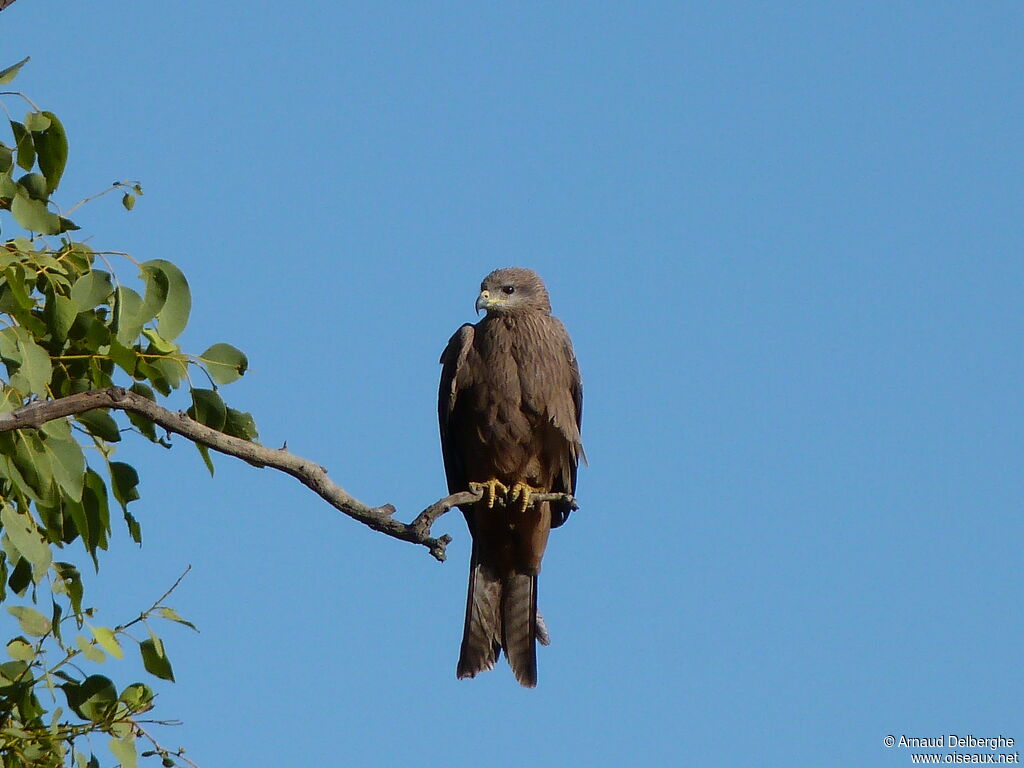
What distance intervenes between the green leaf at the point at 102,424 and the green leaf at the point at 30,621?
16.6 inches

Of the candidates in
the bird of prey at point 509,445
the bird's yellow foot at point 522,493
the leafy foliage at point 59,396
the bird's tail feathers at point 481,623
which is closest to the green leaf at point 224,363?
the leafy foliage at point 59,396

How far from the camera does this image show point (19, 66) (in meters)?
2.94

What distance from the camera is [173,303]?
2.83 metres

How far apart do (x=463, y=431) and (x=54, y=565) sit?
119 inches

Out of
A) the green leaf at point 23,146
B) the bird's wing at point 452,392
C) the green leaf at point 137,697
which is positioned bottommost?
the green leaf at point 137,697

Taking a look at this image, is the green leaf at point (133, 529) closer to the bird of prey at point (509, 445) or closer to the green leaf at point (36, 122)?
the green leaf at point (36, 122)

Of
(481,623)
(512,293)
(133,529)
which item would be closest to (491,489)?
(481,623)

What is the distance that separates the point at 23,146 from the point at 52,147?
64 millimetres

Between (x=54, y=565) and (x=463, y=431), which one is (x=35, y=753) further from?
(x=463, y=431)

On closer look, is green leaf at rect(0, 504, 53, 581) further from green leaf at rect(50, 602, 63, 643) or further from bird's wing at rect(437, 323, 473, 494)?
bird's wing at rect(437, 323, 473, 494)

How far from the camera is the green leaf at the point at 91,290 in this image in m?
2.76

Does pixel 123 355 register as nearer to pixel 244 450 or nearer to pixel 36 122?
pixel 244 450

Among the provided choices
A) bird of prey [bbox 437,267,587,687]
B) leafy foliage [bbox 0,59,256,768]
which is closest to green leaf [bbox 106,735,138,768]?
leafy foliage [bbox 0,59,256,768]

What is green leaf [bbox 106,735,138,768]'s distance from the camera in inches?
110
